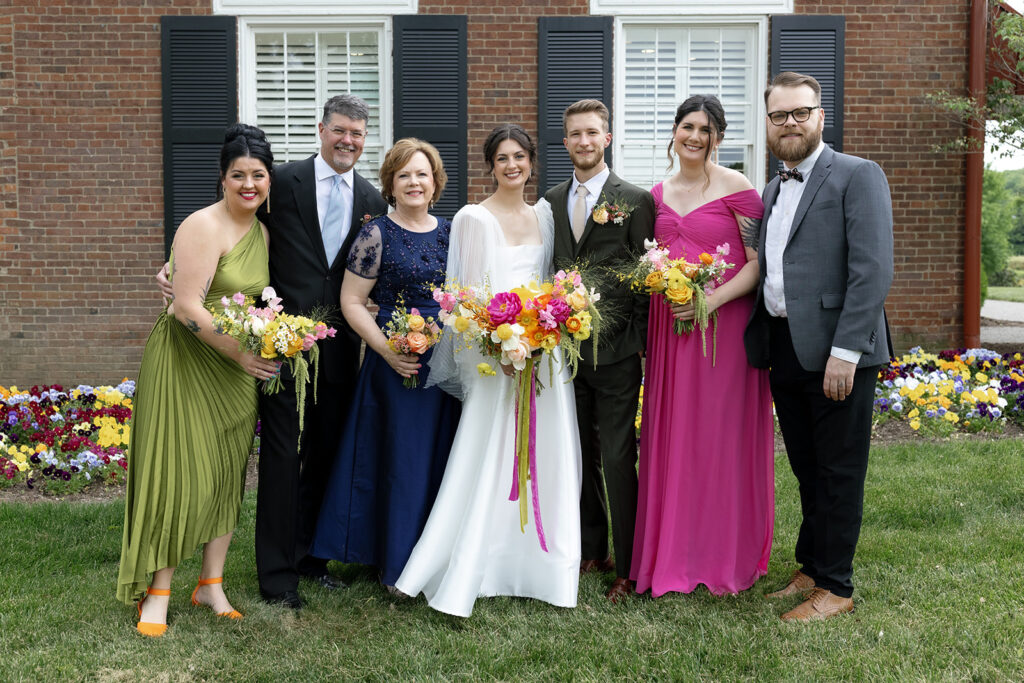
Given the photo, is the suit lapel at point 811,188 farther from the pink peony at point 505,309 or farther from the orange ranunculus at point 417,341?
the orange ranunculus at point 417,341

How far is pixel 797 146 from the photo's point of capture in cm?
409

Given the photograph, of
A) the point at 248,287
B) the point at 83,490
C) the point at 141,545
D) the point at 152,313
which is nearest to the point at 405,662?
the point at 141,545

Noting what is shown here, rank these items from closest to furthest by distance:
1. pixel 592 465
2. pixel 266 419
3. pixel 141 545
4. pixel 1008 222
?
pixel 141 545, pixel 266 419, pixel 592 465, pixel 1008 222

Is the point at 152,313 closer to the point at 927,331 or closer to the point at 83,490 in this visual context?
the point at 83,490

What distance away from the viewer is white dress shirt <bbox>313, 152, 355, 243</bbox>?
4527mm

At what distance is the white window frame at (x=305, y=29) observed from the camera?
9.00 metres

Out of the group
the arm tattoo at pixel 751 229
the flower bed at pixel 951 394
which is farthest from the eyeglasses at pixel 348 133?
the flower bed at pixel 951 394

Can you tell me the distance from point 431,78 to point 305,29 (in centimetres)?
142

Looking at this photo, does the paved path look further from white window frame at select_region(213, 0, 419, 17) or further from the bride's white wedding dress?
the bride's white wedding dress

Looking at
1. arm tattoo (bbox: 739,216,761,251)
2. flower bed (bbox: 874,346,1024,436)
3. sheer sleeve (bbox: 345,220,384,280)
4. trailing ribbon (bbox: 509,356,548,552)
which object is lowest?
flower bed (bbox: 874,346,1024,436)

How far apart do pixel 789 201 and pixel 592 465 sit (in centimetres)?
167

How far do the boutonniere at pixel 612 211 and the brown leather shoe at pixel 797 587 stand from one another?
1.96 m

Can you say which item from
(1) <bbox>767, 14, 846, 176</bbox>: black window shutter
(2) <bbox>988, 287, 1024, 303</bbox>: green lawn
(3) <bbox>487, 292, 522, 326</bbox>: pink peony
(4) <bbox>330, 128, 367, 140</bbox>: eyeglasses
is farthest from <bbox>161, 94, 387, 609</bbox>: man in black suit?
(2) <bbox>988, 287, 1024, 303</bbox>: green lawn

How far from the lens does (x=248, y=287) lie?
406 centimetres
